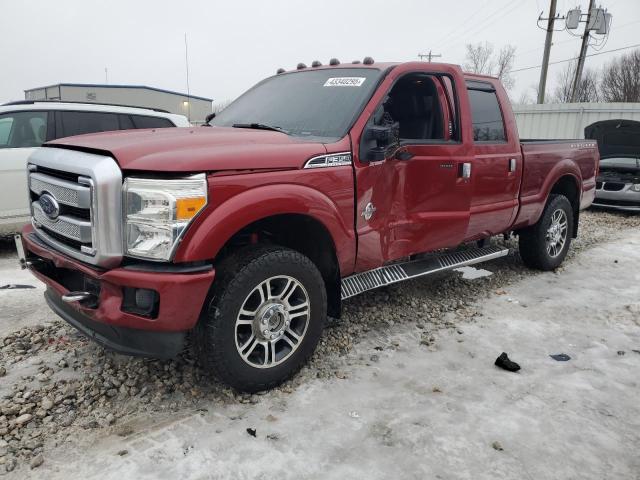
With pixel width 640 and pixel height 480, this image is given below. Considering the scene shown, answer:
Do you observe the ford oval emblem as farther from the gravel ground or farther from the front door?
the front door

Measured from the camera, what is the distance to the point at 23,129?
599cm

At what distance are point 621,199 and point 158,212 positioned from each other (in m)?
9.59

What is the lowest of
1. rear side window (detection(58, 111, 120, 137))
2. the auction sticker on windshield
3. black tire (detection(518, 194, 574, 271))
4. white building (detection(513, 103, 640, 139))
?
black tire (detection(518, 194, 574, 271))

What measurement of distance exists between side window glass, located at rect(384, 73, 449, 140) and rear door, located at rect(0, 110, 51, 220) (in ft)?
14.6

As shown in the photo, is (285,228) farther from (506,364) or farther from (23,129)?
(23,129)

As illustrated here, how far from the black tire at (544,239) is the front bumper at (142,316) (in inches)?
166

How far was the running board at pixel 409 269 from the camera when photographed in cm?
359

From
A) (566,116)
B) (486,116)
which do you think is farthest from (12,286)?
(566,116)

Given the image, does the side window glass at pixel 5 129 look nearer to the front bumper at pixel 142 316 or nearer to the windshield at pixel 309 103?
the windshield at pixel 309 103

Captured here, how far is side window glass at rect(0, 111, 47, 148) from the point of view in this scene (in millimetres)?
5887

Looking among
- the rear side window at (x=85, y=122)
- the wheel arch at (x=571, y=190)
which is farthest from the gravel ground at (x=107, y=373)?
the rear side window at (x=85, y=122)

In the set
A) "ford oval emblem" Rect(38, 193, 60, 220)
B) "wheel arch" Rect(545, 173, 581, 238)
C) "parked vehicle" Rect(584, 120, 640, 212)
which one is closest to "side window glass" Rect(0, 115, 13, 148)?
"ford oval emblem" Rect(38, 193, 60, 220)

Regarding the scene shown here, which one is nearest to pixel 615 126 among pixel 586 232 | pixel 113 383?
pixel 586 232

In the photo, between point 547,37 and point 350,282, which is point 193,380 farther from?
point 547,37
